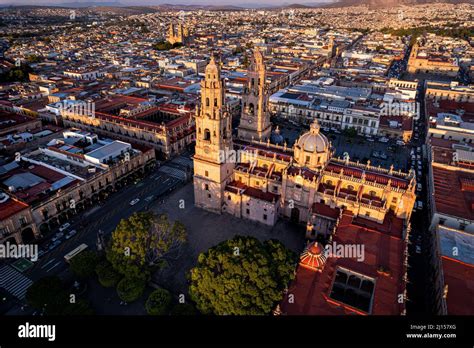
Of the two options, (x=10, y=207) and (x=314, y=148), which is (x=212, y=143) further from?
(x=10, y=207)

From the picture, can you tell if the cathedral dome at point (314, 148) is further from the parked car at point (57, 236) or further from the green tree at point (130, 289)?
the parked car at point (57, 236)

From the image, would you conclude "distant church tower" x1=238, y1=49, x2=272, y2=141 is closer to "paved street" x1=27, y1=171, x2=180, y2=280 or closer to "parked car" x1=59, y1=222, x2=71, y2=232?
"paved street" x1=27, y1=171, x2=180, y2=280

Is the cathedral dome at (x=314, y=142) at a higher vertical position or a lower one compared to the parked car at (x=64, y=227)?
higher

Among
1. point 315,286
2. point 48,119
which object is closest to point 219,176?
point 315,286

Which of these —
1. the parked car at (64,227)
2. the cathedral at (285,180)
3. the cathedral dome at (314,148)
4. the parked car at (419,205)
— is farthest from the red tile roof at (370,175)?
the parked car at (64,227)

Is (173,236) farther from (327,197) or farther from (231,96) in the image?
(231,96)

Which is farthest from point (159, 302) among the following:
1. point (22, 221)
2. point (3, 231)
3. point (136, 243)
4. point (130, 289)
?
point (3, 231)
